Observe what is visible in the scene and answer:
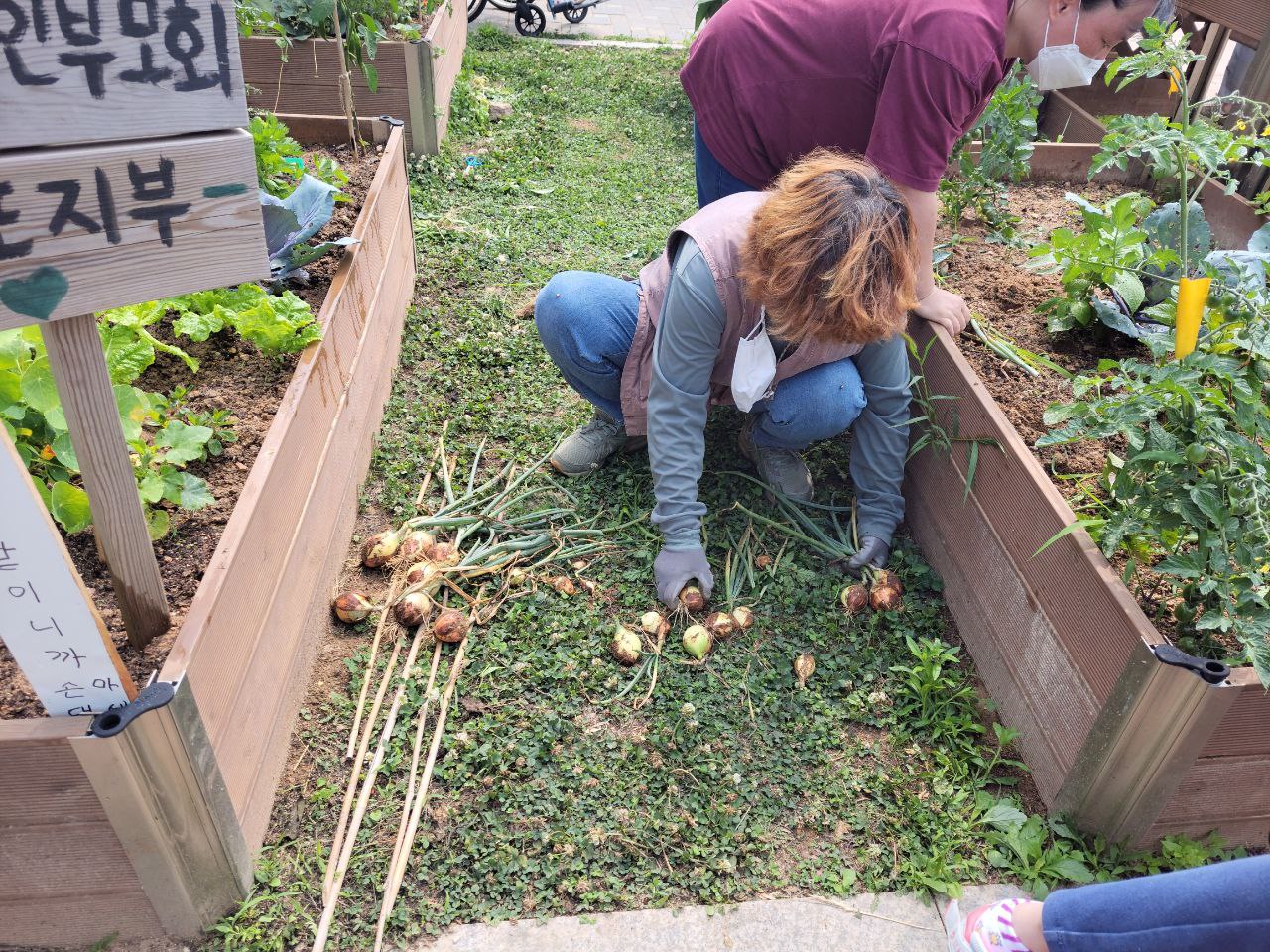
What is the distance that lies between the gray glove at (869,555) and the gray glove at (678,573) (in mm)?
430

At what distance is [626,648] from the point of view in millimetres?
2330

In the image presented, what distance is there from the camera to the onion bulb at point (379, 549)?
98.3 inches

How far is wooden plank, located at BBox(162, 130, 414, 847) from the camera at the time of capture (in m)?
1.69

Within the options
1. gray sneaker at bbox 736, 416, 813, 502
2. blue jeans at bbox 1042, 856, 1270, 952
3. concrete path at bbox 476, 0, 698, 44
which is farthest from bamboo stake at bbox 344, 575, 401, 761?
concrete path at bbox 476, 0, 698, 44

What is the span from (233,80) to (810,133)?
161 centimetres

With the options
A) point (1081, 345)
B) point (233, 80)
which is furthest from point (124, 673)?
point (1081, 345)

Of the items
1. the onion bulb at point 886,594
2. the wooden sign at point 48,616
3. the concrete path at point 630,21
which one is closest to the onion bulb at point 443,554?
the wooden sign at point 48,616

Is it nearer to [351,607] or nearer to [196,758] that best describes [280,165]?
[351,607]

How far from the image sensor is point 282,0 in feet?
13.7

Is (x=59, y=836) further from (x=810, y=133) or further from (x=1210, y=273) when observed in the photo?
(x=1210, y=273)

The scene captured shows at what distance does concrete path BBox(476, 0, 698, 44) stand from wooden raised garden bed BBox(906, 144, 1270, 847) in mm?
6461

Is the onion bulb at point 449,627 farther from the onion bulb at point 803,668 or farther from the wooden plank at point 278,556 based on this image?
the onion bulb at point 803,668

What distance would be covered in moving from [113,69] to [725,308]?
1.44m

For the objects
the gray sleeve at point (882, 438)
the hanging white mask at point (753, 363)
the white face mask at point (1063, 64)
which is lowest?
the gray sleeve at point (882, 438)
